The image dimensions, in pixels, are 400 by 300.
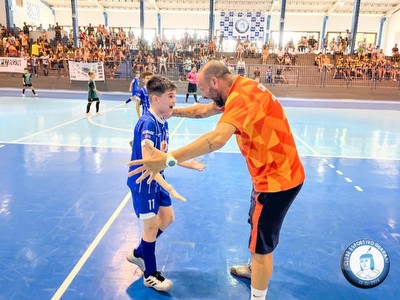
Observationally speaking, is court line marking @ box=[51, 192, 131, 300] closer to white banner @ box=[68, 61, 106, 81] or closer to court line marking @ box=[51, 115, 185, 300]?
court line marking @ box=[51, 115, 185, 300]

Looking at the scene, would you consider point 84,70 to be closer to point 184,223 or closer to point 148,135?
point 184,223

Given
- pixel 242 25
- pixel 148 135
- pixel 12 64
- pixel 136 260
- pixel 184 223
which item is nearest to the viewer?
pixel 148 135

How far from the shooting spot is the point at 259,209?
2.77 meters

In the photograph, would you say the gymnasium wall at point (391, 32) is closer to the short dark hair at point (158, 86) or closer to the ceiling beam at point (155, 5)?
the ceiling beam at point (155, 5)

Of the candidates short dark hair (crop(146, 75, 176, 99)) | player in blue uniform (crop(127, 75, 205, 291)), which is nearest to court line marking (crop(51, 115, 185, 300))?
player in blue uniform (crop(127, 75, 205, 291))

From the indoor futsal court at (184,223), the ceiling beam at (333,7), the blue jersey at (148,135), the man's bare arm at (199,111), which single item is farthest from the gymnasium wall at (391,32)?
the blue jersey at (148,135)

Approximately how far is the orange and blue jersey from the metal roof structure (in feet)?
120

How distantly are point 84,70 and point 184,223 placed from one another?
21.8 m

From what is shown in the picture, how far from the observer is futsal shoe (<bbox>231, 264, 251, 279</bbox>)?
11.8 ft

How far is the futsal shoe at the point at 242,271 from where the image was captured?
3593 millimetres

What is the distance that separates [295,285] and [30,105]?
16347 millimetres

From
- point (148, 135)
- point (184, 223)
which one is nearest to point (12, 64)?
point (184, 223)

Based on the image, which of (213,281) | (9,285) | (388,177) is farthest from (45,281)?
(388,177)

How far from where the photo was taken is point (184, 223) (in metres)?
4.77
